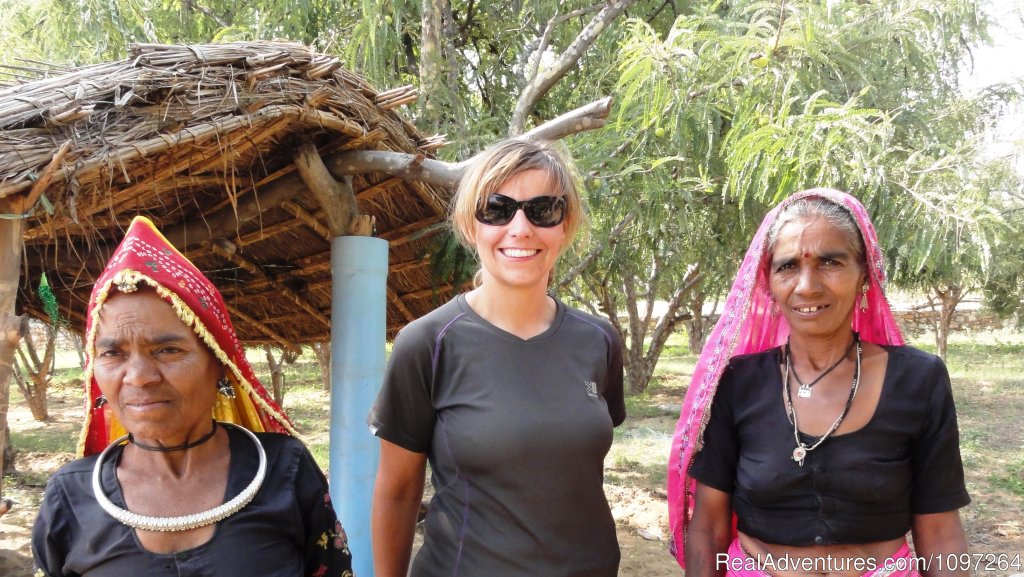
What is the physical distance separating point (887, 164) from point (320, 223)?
301 centimetres

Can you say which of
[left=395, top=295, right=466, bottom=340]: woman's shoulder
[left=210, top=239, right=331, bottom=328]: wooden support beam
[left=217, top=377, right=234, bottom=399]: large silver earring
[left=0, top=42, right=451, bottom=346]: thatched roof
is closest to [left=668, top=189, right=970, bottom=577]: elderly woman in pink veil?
[left=395, top=295, right=466, bottom=340]: woman's shoulder

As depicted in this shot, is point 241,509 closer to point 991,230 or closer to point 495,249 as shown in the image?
point 495,249

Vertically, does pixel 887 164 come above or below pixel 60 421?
above

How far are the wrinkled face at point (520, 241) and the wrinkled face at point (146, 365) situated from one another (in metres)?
0.68

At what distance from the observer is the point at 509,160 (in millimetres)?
1612

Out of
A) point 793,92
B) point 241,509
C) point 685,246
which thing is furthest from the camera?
point 685,246

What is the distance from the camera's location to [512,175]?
160 centimetres

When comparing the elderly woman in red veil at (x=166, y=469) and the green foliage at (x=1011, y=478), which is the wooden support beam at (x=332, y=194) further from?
the green foliage at (x=1011, y=478)

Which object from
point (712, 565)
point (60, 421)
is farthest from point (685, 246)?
point (60, 421)

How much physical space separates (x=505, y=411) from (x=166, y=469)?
714 mm

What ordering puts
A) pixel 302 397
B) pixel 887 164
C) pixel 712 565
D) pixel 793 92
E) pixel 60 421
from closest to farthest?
pixel 712 565
pixel 887 164
pixel 793 92
pixel 60 421
pixel 302 397

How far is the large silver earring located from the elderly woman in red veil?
0.04 meters

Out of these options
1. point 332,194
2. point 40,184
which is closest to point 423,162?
point 332,194

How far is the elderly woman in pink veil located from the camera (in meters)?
1.61
